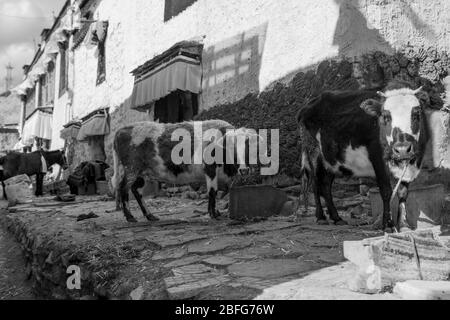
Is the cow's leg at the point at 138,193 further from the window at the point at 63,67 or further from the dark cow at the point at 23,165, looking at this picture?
the window at the point at 63,67

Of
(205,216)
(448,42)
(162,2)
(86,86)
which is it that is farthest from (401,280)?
(86,86)

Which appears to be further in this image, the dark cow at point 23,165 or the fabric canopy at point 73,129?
the fabric canopy at point 73,129

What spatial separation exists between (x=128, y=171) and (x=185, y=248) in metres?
2.48

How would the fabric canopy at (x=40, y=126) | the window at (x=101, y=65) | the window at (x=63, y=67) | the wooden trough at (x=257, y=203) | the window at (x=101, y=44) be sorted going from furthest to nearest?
the fabric canopy at (x=40, y=126)
the window at (x=63, y=67)
the window at (x=101, y=65)
the window at (x=101, y=44)
the wooden trough at (x=257, y=203)

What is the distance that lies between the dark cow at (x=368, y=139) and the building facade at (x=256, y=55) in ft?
4.24

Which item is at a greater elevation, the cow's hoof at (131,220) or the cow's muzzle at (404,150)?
the cow's muzzle at (404,150)

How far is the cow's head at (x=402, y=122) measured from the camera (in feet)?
11.9

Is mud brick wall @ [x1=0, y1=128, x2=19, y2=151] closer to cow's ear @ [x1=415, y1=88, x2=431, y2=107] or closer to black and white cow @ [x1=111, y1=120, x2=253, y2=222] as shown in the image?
black and white cow @ [x1=111, y1=120, x2=253, y2=222]

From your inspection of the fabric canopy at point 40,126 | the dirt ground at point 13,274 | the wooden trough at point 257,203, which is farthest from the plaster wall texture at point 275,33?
the fabric canopy at point 40,126

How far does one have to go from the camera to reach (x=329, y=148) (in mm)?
4891

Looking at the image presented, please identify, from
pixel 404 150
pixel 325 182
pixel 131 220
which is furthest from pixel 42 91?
pixel 404 150

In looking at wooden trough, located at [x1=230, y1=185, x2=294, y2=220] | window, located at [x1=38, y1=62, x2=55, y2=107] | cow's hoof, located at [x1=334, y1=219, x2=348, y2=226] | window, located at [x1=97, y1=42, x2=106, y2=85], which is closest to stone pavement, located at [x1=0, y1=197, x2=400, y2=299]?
cow's hoof, located at [x1=334, y1=219, x2=348, y2=226]

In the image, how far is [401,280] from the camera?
2383mm
